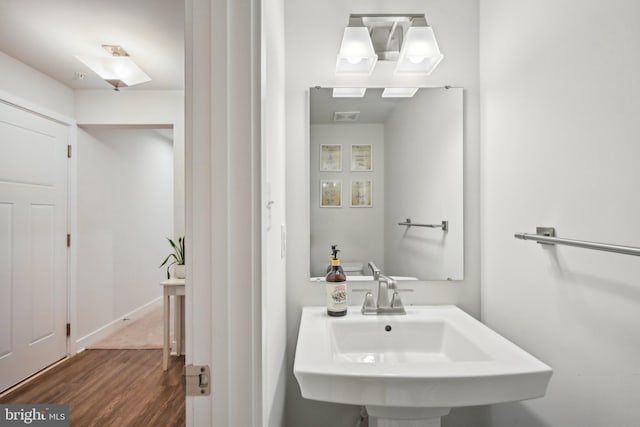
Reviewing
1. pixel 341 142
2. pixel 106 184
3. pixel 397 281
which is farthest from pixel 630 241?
pixel 106 184

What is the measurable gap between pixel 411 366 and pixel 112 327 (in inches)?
147

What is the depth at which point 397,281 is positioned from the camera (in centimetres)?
158

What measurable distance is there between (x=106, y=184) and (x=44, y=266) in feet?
3.57

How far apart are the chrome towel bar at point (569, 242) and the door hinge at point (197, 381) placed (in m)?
0.92

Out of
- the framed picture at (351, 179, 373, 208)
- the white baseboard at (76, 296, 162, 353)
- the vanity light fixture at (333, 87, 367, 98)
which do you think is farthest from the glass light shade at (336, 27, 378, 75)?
the white baseboard at (76, 296, 162, 353)

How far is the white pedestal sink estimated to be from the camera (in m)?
0.92

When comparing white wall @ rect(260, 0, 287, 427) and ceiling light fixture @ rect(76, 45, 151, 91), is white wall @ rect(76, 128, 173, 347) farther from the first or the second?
white wall @ rect(260, 0, 287, 427)

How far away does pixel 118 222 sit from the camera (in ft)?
12.7

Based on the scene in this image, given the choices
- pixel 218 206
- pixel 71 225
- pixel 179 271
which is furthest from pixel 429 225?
pixel 71 225

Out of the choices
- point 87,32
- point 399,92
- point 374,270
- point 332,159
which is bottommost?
point 374,270

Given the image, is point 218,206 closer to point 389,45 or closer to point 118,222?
point 389,45

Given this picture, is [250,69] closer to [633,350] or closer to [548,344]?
[633,350]

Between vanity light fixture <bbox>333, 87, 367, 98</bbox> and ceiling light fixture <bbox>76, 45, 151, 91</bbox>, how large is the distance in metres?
1.64

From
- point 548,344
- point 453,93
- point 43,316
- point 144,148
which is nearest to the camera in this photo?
point 548,344
